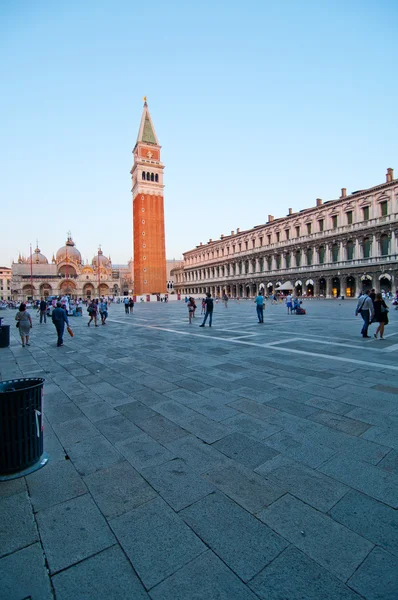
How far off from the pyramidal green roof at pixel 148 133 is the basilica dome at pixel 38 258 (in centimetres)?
5159

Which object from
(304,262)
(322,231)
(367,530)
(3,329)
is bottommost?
(367,530)

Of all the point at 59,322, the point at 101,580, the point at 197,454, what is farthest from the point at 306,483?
the point at 59,322

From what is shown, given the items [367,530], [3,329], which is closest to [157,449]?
[367,530]

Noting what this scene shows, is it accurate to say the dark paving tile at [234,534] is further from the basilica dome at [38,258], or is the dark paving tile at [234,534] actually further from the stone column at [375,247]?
the basilica dome at [38,258]

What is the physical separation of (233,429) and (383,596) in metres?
2.14

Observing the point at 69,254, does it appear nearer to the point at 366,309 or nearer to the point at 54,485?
the point at 366,309

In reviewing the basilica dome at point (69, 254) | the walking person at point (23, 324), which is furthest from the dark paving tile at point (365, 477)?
the basilica dome at point (69, 254)

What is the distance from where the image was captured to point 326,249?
4475 cm

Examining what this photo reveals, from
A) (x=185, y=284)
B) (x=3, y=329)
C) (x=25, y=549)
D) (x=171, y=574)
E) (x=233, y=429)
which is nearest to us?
(x=171, y=574)

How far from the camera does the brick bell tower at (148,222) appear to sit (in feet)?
241

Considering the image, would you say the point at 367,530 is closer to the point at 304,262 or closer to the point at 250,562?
the point at 250,562

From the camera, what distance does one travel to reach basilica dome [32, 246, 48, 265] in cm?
9862

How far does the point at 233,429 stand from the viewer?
375cm

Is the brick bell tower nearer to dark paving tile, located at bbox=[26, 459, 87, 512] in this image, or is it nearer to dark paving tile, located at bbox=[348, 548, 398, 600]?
dark paving tile, located at bbox=[26, 459, 87, 512]
